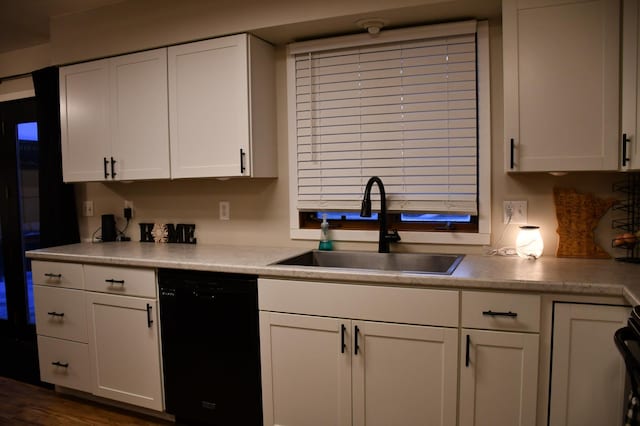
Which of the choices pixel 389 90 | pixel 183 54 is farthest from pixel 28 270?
pixel 389 90

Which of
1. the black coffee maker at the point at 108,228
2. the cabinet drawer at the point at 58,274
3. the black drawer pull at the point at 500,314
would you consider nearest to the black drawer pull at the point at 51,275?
the cabinet drawer at the point at 58,274

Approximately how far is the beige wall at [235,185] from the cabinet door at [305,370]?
707mm

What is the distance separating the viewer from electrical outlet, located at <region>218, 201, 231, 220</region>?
298 cm

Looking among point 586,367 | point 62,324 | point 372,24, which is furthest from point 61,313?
point 586,367

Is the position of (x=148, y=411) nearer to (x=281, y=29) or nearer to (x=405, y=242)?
(x=405, y=242)

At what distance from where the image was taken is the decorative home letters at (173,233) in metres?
3.09

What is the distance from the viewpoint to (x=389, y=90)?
2.51 metres

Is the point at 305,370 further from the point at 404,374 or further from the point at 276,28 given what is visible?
the point at 276,28

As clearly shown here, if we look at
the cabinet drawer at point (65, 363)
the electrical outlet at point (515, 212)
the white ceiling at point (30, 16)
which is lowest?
the cabinet drawer at point (65, 363)

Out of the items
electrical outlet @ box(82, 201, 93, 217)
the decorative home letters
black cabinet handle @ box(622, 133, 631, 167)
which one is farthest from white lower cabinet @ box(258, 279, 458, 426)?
electrical outlet @ box(82, 201, 93, 217)

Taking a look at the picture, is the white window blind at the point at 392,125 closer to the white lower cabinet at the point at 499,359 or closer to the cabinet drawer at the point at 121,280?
the white lower cabinet at the point at 499,359

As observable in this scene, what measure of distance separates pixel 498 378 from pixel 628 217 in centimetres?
104

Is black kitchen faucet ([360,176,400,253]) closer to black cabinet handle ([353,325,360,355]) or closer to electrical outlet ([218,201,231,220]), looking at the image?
black cabinet handle ([353,325,360,355])

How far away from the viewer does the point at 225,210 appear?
2.99 meters
